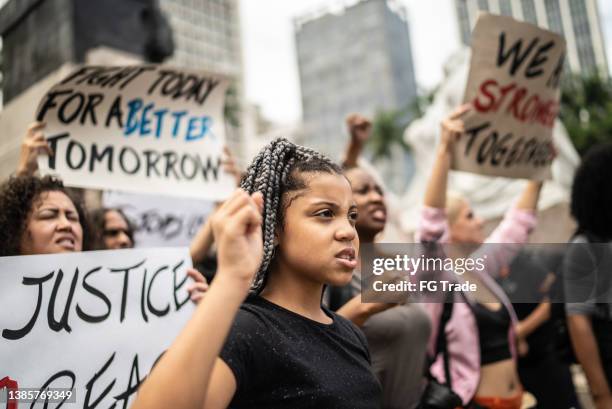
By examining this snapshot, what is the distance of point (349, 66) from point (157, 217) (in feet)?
257

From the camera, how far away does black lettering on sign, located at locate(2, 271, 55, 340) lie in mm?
1550

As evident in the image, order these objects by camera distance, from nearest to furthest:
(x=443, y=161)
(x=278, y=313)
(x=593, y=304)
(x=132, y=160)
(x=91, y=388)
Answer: (x=278, y=313), (x=91, y=388), (x=593, y=304), (x=443, y=161), (x=132, y=160)

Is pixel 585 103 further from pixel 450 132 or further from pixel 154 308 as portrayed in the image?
pixel 154 308

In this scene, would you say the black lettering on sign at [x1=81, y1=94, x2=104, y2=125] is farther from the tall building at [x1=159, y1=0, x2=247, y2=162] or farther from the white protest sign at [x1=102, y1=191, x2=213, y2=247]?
the tall building at [x1=159, y1=0, x2=247, y2=162]

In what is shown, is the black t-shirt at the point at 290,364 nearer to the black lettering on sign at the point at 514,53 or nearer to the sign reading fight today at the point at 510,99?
the sign reading fight today at the point at 510,99

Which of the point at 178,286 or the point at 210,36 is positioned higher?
the point at 210,36

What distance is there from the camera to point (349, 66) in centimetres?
7881

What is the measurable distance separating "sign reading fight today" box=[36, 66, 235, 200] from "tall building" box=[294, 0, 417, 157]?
232ft

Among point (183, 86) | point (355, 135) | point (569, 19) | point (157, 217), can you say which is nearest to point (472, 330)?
point (355, 135)

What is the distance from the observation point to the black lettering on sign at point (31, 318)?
155 centimetres

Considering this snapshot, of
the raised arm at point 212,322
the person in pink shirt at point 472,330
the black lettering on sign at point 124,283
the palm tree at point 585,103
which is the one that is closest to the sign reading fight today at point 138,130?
the black lettering on sign at point 124,283

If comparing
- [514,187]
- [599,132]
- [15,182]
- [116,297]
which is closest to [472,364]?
[116,297]

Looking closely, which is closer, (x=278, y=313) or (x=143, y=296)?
(x=278, y=313)

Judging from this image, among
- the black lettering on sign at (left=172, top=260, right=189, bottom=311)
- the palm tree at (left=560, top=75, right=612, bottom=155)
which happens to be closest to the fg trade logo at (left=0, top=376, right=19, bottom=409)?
the black lettering on sign at (left=172, top=260, right=189, bottom=311)
